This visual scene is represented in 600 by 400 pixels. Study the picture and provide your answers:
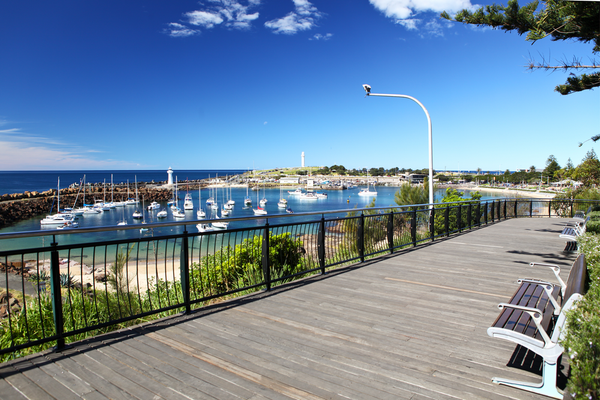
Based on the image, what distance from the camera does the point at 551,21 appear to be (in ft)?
26.8

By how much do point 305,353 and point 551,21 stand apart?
398 inches

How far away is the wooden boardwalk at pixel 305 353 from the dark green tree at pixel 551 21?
6.92 metres

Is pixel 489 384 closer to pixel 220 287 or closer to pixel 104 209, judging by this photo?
pixel 220 287

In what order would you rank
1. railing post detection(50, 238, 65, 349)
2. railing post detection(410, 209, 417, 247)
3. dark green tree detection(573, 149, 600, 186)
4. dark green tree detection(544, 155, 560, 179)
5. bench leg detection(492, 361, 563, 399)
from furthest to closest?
dark green tree detection(544, 155, 560, 179)
dark green tree detection(573, 149, 600, 186)
railing post detection(410, 209, 417, 247)
railing post detection(50, 238, 65, 349)
bench leg detection(492, 361, 563, 399)

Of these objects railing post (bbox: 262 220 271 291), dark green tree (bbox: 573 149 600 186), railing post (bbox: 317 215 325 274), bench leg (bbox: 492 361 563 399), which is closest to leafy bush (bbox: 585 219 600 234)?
railing post (bbox: 317 215 325 274)

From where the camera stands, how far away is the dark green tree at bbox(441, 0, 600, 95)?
24.6 ft

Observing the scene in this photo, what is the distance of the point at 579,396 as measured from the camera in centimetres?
176

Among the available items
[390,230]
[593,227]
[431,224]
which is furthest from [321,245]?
[593,227]

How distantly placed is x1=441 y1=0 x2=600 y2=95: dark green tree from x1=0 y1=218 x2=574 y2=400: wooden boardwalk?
692 centimetres

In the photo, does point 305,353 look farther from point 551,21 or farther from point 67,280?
point 551,21

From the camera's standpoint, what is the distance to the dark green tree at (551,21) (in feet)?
24.6

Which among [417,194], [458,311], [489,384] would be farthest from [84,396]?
[417,194]

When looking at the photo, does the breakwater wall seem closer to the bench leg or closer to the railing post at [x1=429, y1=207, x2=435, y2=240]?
the railing post at [x1=429, y1=207, x2=435, y2=240]

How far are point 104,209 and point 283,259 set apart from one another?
8071cm
